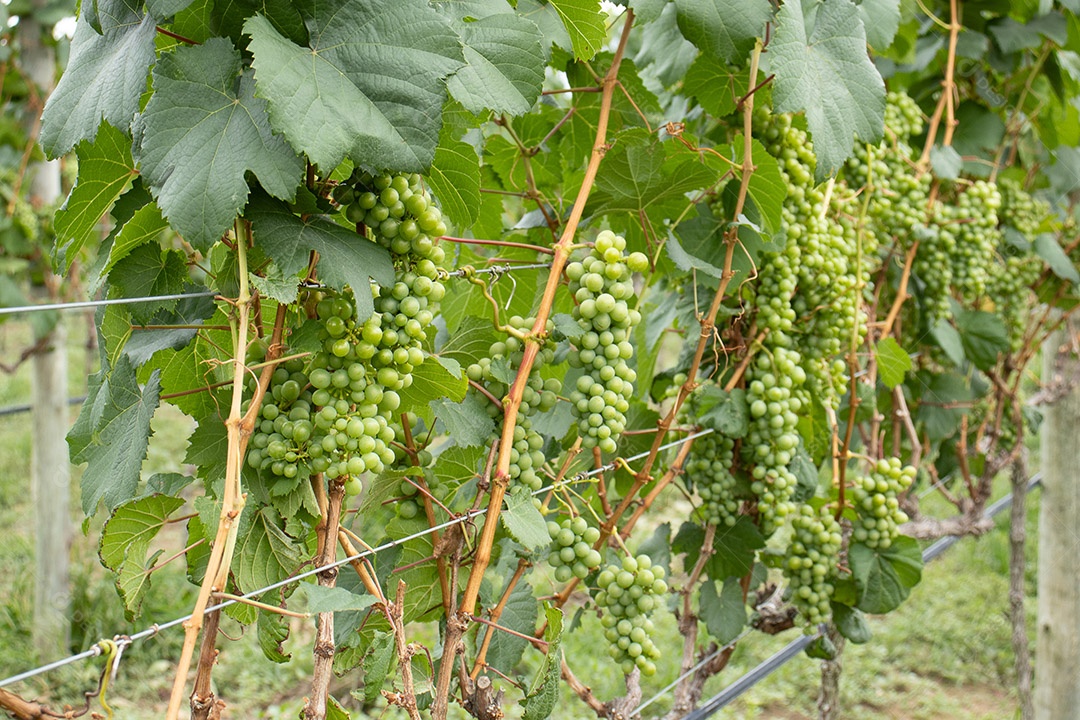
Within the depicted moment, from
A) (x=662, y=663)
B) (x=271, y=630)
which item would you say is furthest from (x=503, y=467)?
(x=662, y=663)

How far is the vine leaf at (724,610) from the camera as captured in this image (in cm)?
170

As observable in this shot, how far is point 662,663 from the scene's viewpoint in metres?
3.66

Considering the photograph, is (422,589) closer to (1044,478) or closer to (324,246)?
(324,246)

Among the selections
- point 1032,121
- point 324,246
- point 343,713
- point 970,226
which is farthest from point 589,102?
point 1032,121

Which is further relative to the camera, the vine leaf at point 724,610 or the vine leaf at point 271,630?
the vine leaf at point 724,610

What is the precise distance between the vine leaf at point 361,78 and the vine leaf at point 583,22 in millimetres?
389

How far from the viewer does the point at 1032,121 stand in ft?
8.86

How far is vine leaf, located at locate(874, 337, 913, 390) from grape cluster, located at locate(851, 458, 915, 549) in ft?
0.85

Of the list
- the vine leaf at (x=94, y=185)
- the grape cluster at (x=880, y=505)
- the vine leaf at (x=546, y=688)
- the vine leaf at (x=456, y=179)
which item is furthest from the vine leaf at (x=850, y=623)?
the vine leaf at (x=94, y=185)

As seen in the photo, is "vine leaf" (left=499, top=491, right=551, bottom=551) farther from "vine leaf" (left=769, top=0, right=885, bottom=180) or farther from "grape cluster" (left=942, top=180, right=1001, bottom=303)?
"grape cluster" (left=942, top=180, right=1001, bottom=303)

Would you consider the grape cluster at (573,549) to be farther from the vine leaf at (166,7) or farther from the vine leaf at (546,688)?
the vine leaf at (166,7)

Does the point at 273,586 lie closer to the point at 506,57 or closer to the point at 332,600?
the point at 332,600

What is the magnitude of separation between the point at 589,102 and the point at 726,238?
32 centimetres

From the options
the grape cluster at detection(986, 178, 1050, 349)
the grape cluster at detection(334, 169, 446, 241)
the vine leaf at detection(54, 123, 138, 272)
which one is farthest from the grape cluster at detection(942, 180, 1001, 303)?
the vine leaf at detection(54, 123, 138, 272)
